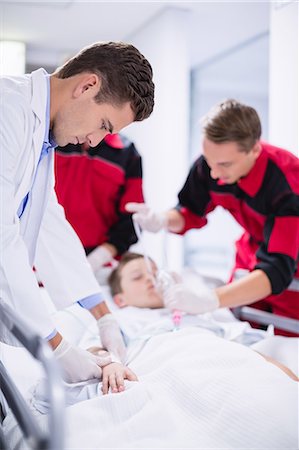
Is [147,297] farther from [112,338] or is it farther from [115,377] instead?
[115,377]

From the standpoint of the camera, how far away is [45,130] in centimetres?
125

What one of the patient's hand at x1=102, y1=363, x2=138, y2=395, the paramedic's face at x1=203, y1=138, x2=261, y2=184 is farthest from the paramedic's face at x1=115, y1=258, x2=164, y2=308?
the patient's hand at x1=102, y1=363, x2=138, y2=395

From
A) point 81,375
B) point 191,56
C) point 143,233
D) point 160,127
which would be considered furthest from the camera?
point 191,56

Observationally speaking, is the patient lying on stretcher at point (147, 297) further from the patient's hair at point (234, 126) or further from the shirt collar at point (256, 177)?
the patient's hair at point (234, 126)

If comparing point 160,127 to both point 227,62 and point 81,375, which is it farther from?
point 227,62

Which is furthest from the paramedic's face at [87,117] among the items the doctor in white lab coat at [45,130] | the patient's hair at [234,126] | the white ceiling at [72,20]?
the patient's hair at [234,126]

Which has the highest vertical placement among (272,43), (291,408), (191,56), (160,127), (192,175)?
(191,56)

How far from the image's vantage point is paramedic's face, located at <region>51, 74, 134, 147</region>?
1.23 m

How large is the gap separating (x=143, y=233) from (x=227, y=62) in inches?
124

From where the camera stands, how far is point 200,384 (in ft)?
4.05

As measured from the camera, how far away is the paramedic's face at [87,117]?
123 cm

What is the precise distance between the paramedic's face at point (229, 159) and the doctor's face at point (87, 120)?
715mm

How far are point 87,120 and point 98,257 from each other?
4.02 ft

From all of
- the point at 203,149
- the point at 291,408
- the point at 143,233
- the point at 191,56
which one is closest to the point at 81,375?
the point at 291,408
